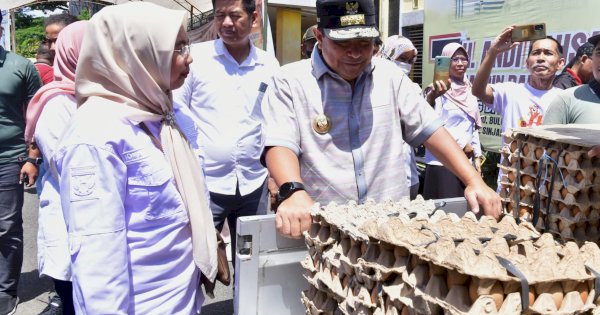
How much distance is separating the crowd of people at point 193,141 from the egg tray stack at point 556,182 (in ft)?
0.71

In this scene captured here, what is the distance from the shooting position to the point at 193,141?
2.67 metres

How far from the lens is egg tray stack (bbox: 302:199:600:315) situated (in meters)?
1.20

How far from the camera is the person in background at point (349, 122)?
2154 mm

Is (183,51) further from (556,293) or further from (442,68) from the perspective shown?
(442,68)

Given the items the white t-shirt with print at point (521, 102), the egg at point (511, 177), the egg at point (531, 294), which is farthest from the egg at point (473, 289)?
the white t-shirt with print at point (521, 102)

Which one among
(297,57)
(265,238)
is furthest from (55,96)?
(297,57)

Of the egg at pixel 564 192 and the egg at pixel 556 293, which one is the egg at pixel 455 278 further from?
the egg at pixel 564 192

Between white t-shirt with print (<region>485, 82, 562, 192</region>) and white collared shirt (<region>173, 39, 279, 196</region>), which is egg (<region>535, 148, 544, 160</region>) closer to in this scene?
white collared shirt (<region>173, 39, 279, 196</region>)

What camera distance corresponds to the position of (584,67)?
466 centimetres

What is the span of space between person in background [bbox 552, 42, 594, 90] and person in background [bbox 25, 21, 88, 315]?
11.8 feet

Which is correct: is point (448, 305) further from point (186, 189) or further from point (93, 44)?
point (93, 44)

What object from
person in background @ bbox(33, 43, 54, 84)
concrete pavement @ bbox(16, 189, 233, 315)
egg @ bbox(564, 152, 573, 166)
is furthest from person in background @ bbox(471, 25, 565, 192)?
person in background @ bbox(33, 43, 54, 84)

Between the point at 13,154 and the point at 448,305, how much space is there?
3.72 metres

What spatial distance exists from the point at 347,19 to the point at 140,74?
0.78 meters
